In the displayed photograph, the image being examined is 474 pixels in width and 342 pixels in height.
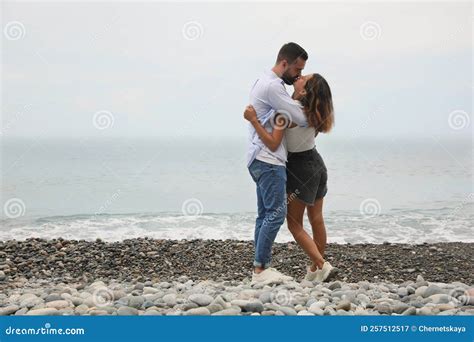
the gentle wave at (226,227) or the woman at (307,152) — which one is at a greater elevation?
the woman at (307,152)

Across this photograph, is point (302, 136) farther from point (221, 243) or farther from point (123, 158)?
point (123, 158)

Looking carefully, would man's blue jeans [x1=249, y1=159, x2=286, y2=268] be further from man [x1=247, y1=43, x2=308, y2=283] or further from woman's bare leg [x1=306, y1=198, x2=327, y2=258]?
woman's bare leg [x1=306, y1=198, x2=327, y2=258]

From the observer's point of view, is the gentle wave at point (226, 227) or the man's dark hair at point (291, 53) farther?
the gentle wave at point (226, 227)

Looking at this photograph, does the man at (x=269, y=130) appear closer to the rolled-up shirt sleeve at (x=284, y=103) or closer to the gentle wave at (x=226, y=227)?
the rolled-up shirt sleeve at (x=284, y=103)

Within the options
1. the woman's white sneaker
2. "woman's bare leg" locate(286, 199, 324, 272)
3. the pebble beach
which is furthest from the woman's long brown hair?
the pebble beach

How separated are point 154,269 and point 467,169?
55.4 ft

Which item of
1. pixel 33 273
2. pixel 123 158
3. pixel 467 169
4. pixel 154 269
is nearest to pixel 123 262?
pixel 154 269

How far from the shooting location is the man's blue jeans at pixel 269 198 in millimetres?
4605

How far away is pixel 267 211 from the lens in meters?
4.69

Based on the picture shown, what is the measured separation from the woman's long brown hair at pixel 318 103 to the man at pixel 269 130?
75 millimetres

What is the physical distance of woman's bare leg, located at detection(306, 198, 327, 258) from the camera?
4.98m

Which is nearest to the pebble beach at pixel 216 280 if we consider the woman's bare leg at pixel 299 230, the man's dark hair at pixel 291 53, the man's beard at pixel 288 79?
the woman's bare leg at pixel 299 230

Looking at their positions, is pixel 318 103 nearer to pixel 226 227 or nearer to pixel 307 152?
pixel 307 152

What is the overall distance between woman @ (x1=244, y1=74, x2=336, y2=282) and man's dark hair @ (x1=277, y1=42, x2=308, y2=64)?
220 mm
